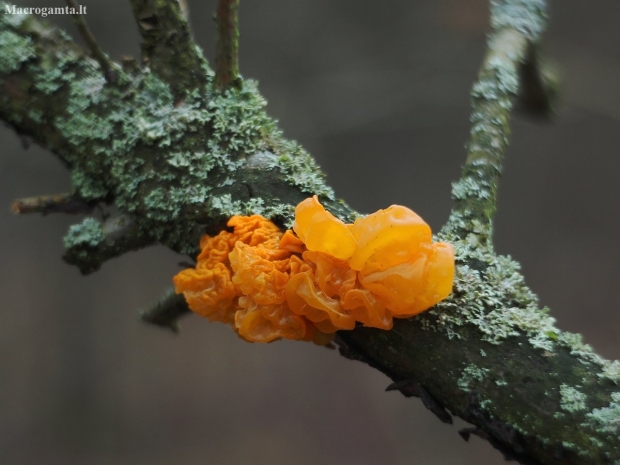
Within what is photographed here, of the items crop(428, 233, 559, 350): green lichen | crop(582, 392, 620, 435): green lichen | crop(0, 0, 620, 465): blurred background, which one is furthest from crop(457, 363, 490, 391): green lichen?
crop(0, 0, 620, 465): blurred background

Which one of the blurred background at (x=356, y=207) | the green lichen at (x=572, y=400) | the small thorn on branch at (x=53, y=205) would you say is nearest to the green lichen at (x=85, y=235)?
the small thorn on branch at (x=53, y=205)

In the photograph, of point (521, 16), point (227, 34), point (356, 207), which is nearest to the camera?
point (227, 34)

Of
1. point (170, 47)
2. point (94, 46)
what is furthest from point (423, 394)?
point (94, 46)

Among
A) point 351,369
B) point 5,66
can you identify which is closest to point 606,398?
point 5,66

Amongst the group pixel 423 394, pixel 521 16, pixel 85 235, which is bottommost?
pixel 423 394

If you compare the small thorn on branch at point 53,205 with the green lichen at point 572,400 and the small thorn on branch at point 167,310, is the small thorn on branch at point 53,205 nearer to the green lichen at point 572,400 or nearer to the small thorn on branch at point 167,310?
the small thorn on branch at point 167,310

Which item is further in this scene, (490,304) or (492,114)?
(492,114)

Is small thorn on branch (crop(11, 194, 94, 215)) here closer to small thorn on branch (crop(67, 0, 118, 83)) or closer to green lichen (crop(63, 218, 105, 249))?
green lichen (crop(63, 218, 105, 249))

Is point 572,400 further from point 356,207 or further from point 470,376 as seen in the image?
point 356,207
